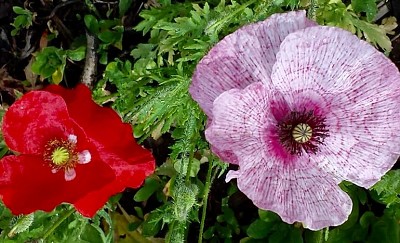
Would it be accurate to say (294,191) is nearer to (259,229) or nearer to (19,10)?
(259,229)

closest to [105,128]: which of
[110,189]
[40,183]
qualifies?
[110,189]

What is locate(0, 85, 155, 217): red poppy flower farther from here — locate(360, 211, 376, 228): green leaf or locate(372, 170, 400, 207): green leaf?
locate(360, 211, 376, 228): green leaf

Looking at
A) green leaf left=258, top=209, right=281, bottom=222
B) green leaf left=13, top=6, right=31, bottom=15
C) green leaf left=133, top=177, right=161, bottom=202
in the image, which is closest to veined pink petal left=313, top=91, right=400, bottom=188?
green leaf left=258, top=209, right=281, bottom=222

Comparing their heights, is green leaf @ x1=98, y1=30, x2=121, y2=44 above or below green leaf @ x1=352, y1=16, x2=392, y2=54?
below

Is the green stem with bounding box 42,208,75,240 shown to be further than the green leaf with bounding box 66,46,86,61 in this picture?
No

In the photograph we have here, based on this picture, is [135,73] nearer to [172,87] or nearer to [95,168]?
[172,87]

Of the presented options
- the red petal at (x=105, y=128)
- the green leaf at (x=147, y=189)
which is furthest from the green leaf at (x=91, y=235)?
the red petal at (x=105, y=128)

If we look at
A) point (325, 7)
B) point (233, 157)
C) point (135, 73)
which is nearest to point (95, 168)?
point (233, 157)
